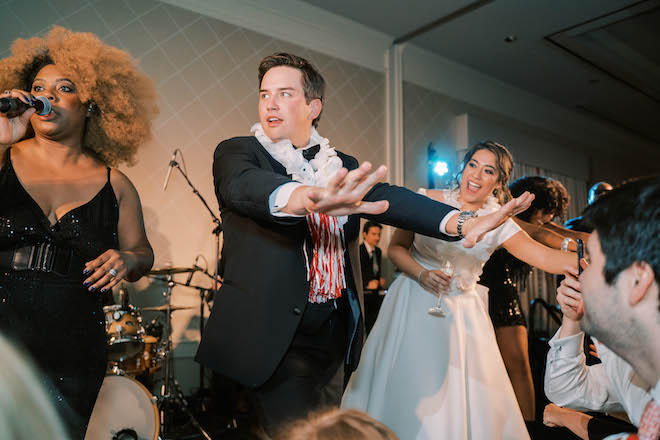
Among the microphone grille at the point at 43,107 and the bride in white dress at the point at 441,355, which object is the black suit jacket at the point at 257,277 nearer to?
the microphone grille at the point at 43,107

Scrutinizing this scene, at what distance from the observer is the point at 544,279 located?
9.23 metres

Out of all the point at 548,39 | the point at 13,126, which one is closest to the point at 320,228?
the point at 13,126

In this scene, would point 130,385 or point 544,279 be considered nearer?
point 130,385

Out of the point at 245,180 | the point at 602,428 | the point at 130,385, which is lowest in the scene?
the point at 130,385

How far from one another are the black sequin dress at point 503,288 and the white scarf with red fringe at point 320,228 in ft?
8.59

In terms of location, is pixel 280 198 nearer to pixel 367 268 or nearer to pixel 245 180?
pixel 245 180

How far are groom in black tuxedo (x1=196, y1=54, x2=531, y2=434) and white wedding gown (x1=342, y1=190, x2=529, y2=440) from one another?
0.86m

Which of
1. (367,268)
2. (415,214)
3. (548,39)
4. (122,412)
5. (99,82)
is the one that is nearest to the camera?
(415,214)

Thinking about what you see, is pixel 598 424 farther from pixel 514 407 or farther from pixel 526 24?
pixel 526 24

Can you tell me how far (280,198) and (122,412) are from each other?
7.36ft

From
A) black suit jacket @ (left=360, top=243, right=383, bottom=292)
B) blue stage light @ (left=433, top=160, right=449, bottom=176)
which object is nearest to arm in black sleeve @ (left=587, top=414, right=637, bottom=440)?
black suit jacket @ (left=360, top=243, right=383, bottom=292)

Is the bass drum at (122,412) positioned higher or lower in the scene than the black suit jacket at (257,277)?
lower

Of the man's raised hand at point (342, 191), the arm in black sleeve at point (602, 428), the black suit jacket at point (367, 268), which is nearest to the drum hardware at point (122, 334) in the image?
the man's raised hand at point (342, 191)

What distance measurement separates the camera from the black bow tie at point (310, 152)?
1.96 m
